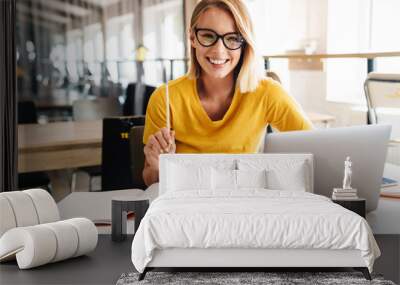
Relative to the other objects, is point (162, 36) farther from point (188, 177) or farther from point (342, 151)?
point (342, 151)

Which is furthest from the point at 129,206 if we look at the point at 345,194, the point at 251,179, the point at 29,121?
the point at 29,121

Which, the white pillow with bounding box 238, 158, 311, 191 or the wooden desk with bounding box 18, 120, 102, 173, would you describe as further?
the wooden desk with bounding box 18, 120, 102, 173

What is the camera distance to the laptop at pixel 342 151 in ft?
13.5

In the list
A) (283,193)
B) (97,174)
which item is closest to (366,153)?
(283,193)

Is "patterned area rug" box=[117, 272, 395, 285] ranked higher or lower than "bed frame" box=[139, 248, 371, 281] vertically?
lower

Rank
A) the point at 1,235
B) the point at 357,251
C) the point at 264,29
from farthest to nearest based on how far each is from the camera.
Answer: the point at 264,29 < the point at 1,235 < the point at 357,251

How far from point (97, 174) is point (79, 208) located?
30cm

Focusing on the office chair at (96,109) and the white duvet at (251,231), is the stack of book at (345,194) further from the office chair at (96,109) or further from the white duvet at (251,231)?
the office chair at (96,109)

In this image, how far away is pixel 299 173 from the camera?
419 cm

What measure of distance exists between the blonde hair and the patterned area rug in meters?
1.66

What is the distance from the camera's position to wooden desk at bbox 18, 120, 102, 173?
5301 mm

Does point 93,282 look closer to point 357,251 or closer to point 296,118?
point 357,251

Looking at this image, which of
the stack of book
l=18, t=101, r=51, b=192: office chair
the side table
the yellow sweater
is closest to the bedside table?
the stack of book

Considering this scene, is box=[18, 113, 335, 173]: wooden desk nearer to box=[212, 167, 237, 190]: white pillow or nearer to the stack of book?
box=[212, 167, 237, 190]: white pillow
